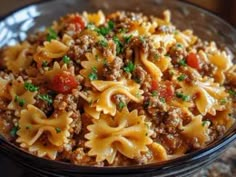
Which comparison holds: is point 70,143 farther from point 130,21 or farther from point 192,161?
point 130,21

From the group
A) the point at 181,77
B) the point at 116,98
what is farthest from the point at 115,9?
the point at 116,98

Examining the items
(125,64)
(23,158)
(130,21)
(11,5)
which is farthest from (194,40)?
(11,5)

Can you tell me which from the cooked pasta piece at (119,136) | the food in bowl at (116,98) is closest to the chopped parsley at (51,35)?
the food in bowl at (116,98)

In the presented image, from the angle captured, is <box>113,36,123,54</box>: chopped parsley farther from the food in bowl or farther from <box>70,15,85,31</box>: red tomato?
<box>70,15,85,31</box>: red tomato

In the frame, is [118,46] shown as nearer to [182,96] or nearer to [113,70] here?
[113,70]

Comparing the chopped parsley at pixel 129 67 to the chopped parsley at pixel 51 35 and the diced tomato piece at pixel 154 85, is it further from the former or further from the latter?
the chopped parsley at pixel 51 35

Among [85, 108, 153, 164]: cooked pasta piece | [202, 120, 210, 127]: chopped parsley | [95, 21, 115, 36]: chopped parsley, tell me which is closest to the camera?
[85, 108, 153, 164]: cooked pasta piece

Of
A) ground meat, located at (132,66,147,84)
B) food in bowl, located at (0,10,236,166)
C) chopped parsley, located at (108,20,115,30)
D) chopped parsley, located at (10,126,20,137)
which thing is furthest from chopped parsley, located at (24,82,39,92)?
chopped parsley, located at (108,20,115,30)

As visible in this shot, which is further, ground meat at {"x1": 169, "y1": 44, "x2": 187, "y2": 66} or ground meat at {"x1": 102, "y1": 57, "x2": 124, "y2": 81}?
ground meat at {"x1": 169, "y1": 44, "x2": 187, "y2": 66}
